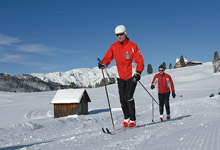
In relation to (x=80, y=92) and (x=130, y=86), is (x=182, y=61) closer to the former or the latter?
(x=80, y=92)

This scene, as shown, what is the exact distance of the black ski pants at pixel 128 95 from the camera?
18.3ft

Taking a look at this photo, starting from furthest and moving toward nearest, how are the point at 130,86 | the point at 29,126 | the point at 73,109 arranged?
the point at 73,109 → the point at 29,126 → the point at 130,86

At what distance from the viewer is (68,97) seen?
104 feet

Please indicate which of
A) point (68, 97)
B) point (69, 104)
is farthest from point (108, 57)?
point (68, 97)

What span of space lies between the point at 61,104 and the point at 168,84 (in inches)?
978

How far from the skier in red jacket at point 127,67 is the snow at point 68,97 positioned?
25402 mm

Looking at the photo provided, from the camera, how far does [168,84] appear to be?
872 centimetres

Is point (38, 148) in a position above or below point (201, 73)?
below

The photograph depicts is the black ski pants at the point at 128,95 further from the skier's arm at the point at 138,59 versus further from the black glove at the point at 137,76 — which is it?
the skier's arm at the point at 138,59

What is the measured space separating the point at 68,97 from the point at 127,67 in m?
27.0

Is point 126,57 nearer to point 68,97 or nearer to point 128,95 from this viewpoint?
point 128,95

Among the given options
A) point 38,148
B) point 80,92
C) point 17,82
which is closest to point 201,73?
point 80,92

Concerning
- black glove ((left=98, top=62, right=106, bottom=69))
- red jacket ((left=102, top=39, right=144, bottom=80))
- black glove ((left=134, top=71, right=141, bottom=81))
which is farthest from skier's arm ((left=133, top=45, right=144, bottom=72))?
black glove ((left=98, top=62, right=106, bottom=69))

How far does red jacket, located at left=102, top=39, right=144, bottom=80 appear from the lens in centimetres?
564
